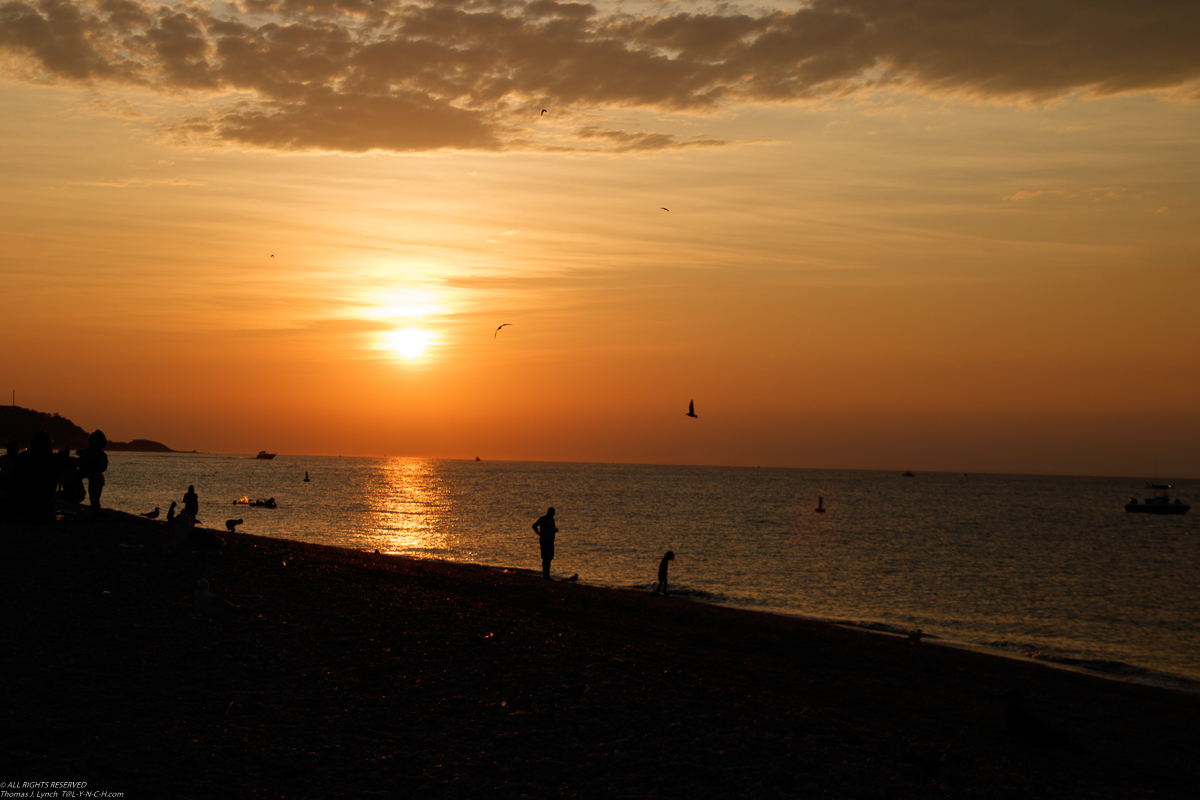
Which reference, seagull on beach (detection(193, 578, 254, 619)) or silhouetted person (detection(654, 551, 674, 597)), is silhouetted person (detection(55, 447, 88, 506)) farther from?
silhouetted person (detection(654, 551, 674, 597))

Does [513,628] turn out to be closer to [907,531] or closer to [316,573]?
[316,573]

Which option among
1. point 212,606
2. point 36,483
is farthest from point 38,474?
point 212,606

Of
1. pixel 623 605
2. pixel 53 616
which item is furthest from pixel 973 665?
pixel 53 616

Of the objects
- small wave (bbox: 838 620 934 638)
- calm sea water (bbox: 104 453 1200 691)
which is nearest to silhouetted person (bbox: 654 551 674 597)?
calm sea water (bbox: 104 453 1200 691)

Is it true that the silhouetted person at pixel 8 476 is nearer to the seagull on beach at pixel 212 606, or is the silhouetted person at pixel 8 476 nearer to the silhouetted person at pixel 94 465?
the silhouetted person at pixel 94 465

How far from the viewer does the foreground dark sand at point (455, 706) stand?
7.78m

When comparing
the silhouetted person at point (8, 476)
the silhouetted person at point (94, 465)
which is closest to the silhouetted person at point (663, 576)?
the silhouetted person at point (94, 465)

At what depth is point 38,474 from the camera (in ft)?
56.1

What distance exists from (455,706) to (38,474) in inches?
517

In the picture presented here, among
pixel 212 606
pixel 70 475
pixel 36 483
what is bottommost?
pixel 212 606

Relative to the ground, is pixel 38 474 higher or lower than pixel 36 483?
higher

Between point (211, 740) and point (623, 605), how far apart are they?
14461 millimetres

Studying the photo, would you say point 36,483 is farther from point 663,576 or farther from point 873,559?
point 873,559

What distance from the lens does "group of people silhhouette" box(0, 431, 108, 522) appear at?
1661cm
